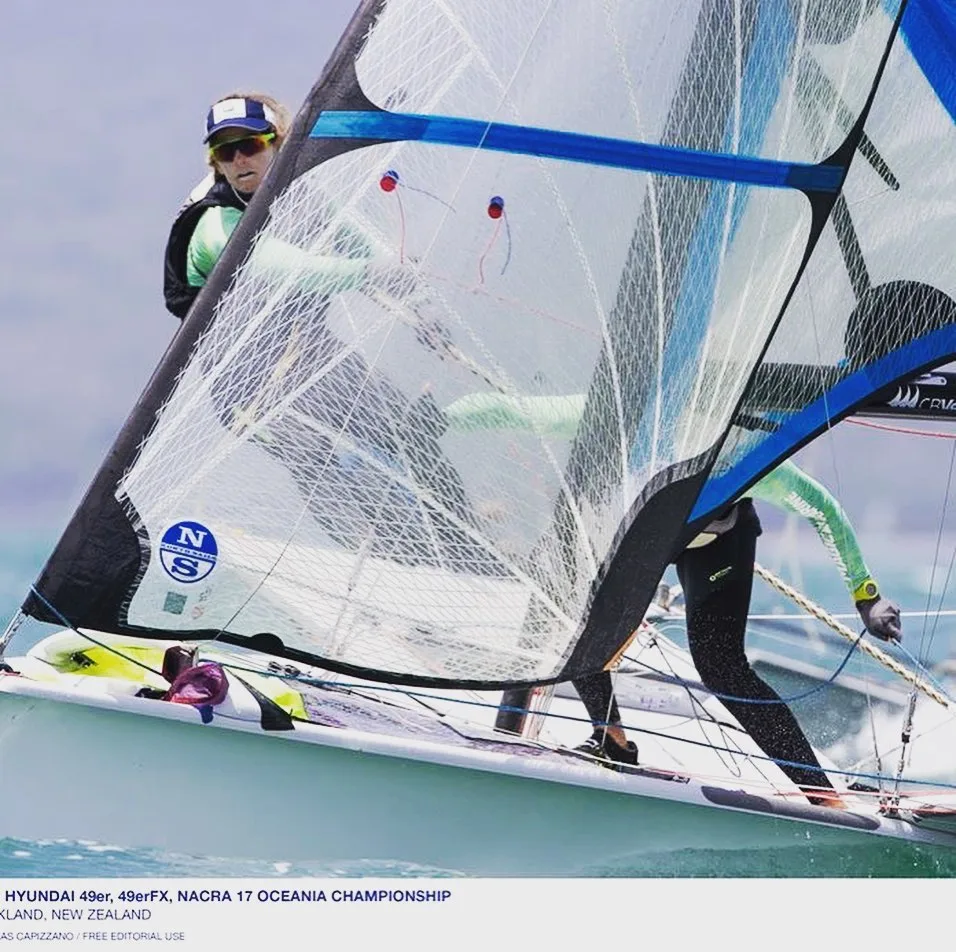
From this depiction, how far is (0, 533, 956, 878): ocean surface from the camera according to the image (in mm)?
2791

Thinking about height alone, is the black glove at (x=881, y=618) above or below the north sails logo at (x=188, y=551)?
above

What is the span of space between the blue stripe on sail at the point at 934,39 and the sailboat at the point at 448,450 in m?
0.21

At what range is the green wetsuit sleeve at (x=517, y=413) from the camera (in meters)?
2.83

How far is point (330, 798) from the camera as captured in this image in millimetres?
2855

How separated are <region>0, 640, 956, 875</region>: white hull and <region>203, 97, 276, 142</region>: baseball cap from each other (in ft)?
2.97

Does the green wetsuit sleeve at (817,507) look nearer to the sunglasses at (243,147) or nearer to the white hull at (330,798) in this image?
the white hull at (330,798)

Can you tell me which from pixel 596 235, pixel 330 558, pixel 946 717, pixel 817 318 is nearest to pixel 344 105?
pixel 596 235

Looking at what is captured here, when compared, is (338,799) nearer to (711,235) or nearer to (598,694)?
(598,694)

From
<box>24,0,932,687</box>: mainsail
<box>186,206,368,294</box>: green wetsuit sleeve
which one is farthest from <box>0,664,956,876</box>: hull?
<box>186,206,368,294</box>: green wetsuit sleeve

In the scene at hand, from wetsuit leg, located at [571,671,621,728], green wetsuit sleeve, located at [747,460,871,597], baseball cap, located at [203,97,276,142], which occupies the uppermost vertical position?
baseball cap, located at [203,97,276,142]

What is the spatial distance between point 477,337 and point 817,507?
853 millimetres

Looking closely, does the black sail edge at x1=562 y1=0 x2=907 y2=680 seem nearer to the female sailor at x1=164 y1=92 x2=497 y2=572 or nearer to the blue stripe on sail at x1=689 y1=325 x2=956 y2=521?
the blue stripe on sail at x1=689 y1=325 x2=956 y2=521

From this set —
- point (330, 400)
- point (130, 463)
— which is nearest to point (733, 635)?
point (330, 400)

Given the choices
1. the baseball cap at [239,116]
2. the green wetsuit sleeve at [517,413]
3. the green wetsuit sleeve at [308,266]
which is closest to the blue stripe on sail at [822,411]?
the green wetsuit sleeve at [517,413]
